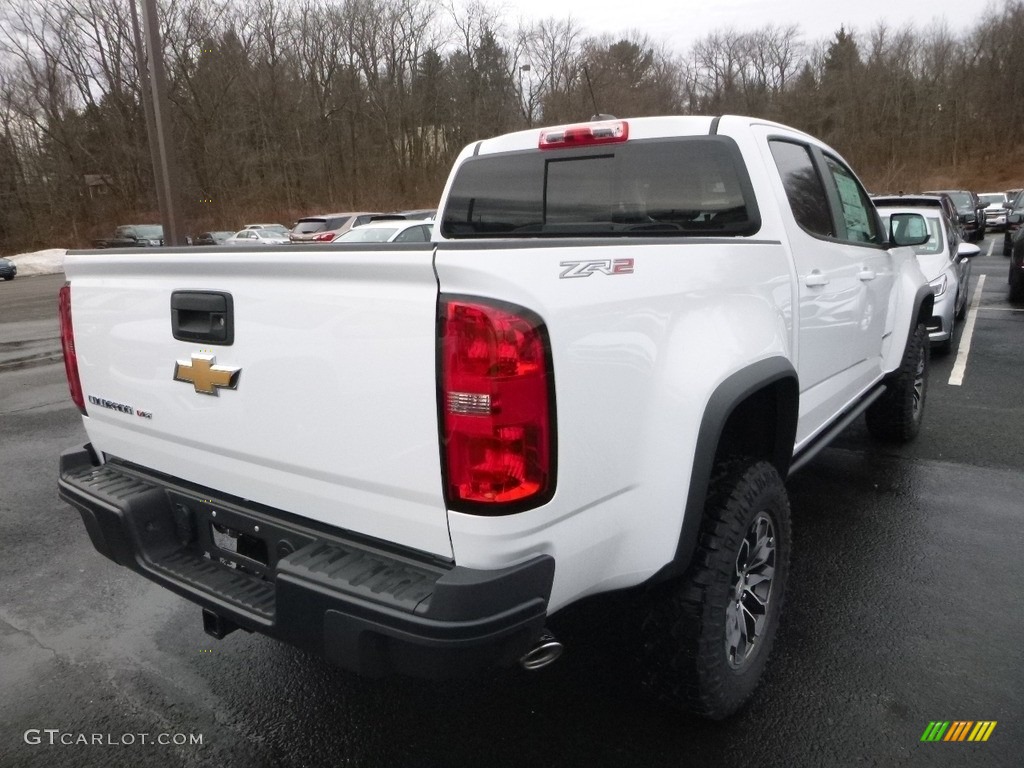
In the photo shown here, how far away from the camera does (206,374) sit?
222 centimetres

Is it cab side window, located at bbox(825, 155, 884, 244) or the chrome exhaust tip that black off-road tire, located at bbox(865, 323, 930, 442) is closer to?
cab side window, located at bbox(825, 155, 884, 244)

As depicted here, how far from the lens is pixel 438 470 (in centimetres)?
178

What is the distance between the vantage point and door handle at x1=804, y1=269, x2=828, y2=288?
10.1ft

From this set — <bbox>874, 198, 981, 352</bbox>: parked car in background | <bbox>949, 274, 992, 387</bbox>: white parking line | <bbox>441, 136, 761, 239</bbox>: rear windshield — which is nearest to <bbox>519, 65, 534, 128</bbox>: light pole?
<bbox>949, 274, 992, 387</bbox>: white parking line

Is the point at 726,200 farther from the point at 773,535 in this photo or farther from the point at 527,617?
the point at 527,617

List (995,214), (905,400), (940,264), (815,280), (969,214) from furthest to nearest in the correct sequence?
(995,214) → (969,214) → (940,264) → (905,400) → (815,280)

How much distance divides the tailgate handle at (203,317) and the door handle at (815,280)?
2225 millimetres

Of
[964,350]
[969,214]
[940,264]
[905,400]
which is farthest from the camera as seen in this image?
[969,214]

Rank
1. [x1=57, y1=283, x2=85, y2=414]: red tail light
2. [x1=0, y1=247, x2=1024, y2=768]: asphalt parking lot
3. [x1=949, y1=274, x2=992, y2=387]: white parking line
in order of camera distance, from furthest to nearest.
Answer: [x1=949, y1=274, x2=992, y2=387]: white parking line
[x1=57, y1=283, x2=85, y2=414]: red tail light
[x1=0, y1=247, x2=1024, y2=768]: asphalt parking lot

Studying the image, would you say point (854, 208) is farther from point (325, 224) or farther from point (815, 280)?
point (325, 224)

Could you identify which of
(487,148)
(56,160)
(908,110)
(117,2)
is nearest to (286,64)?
(117,2)

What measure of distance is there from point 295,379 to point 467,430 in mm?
569

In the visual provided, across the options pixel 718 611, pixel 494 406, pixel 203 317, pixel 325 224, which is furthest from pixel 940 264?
pixel 325 224

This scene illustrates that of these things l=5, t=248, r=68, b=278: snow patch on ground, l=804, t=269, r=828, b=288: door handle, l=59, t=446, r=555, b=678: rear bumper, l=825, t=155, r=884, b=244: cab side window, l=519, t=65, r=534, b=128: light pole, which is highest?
l=519, t=65, r=534, b=128: light pole
